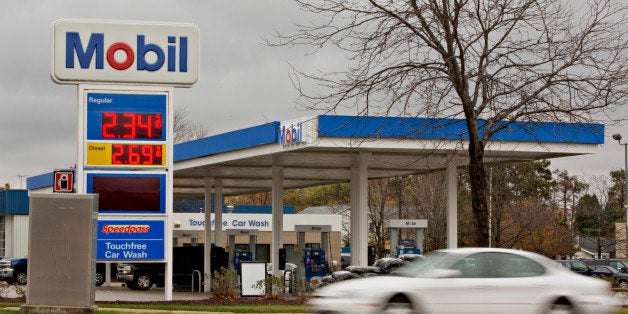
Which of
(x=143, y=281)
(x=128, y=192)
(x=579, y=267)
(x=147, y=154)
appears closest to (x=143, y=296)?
(x=143, y=281)

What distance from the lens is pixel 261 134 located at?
33031 millimetres

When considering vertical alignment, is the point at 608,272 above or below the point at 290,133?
below

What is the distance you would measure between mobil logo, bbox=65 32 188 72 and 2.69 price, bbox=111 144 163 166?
1.78 meters

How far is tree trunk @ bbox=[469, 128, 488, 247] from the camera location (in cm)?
2267

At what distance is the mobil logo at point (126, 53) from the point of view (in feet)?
77.3

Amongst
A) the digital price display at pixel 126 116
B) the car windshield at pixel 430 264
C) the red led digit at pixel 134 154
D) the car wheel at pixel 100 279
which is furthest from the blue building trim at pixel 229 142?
the car windshield at pixel 430 264

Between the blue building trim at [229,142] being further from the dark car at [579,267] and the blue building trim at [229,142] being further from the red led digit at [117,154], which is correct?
the dark car at [579,267]

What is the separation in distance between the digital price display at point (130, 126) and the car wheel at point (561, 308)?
1123cm

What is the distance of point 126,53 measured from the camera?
78.1ft

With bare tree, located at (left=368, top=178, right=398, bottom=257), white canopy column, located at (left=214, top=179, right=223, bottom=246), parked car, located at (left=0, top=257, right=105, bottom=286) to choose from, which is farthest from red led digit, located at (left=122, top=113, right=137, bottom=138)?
bare tree, located at (left=368, top=178, right=398, bottom=257)

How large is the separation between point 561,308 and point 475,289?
1.33 meters

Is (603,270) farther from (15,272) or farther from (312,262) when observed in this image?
(15,272)

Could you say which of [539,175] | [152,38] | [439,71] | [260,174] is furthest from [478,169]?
[539,175]

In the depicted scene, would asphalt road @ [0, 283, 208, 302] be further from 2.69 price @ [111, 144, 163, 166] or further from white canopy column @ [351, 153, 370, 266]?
white canopy column @ [351, 153, 370, 266]
